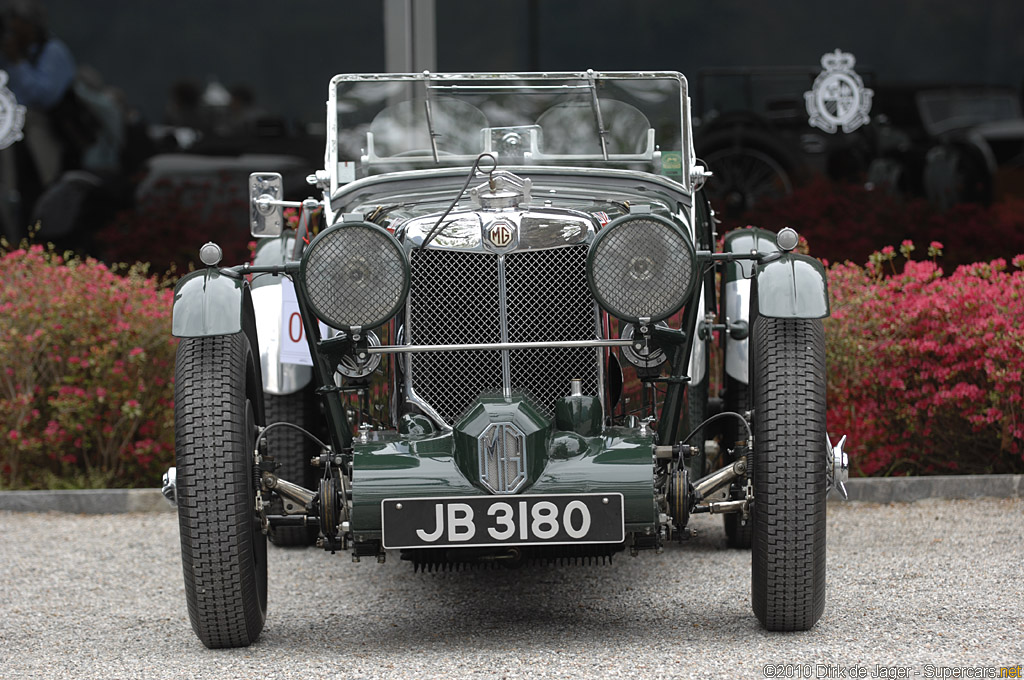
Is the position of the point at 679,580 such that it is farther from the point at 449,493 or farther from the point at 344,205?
the point at 344,205

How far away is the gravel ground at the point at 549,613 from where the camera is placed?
12.2 ft

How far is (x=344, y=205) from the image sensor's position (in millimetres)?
4953

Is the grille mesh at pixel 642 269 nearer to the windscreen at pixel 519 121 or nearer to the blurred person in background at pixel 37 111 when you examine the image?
the windscreen at pixel 519 121

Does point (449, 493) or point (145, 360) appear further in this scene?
point (145, 360)

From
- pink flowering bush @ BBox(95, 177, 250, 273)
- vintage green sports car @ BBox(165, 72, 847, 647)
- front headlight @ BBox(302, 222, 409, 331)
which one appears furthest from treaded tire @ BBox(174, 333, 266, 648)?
pink flowering bush @ BBox(95, 177, 250, 273)

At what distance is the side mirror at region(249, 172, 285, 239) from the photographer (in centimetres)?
483

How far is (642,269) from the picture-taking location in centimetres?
385

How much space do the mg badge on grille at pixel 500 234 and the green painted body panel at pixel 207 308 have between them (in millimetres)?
807

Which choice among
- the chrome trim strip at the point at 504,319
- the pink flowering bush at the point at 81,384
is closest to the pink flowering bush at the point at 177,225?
the pink flowering bush at the point at 81,384

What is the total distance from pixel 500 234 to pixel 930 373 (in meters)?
2.89

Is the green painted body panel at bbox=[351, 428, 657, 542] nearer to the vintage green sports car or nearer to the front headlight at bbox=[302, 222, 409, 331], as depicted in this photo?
the vintage green sports car

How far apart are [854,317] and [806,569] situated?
2.80m

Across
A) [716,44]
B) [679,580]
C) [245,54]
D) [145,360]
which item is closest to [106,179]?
[245,54]

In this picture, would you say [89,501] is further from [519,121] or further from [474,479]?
[474,479]
